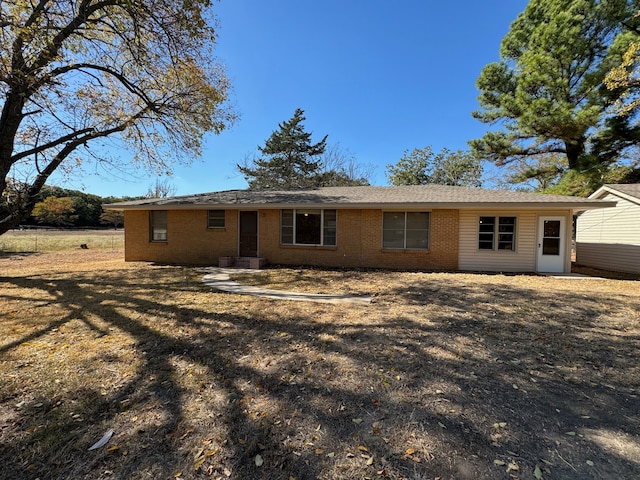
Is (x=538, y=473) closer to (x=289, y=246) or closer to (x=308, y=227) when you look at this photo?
(x=308, y=227)

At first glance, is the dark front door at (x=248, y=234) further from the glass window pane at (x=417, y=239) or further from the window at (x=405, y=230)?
the glass window pane at (x=417, y=239)

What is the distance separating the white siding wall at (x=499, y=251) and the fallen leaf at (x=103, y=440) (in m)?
10.1

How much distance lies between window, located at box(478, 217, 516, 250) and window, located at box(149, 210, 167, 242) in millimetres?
12191

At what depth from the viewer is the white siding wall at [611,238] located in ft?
34.2

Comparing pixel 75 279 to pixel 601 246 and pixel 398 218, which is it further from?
pixel 601 246

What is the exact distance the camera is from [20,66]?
658 cm

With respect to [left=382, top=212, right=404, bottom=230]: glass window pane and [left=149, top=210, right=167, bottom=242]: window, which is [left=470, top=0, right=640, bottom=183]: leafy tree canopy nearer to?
[left=382, top=212, right=404, bottom=230]: glass window pane

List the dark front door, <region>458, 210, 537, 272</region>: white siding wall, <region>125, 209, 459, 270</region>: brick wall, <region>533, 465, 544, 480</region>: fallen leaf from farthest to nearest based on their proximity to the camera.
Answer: the dark front door, <region>125, 209, 459, 270</region>: brick wall, <region>458, 210, 537, 272</region>: white siding wall, <region>533, 465, 544, 480</region>: fallen leaf

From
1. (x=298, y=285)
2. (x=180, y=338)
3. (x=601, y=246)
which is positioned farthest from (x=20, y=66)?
(x=601, y=246)

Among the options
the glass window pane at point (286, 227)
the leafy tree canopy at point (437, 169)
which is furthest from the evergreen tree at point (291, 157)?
the glass window pane at point (286, 227)

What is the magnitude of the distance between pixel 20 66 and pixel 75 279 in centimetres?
525

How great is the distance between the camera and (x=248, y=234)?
11617 mm

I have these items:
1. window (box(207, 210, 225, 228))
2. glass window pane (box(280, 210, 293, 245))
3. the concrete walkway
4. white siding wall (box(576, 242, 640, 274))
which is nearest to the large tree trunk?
white siding wall (box(576, 242, 640, 274))

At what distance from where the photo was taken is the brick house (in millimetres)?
9680
